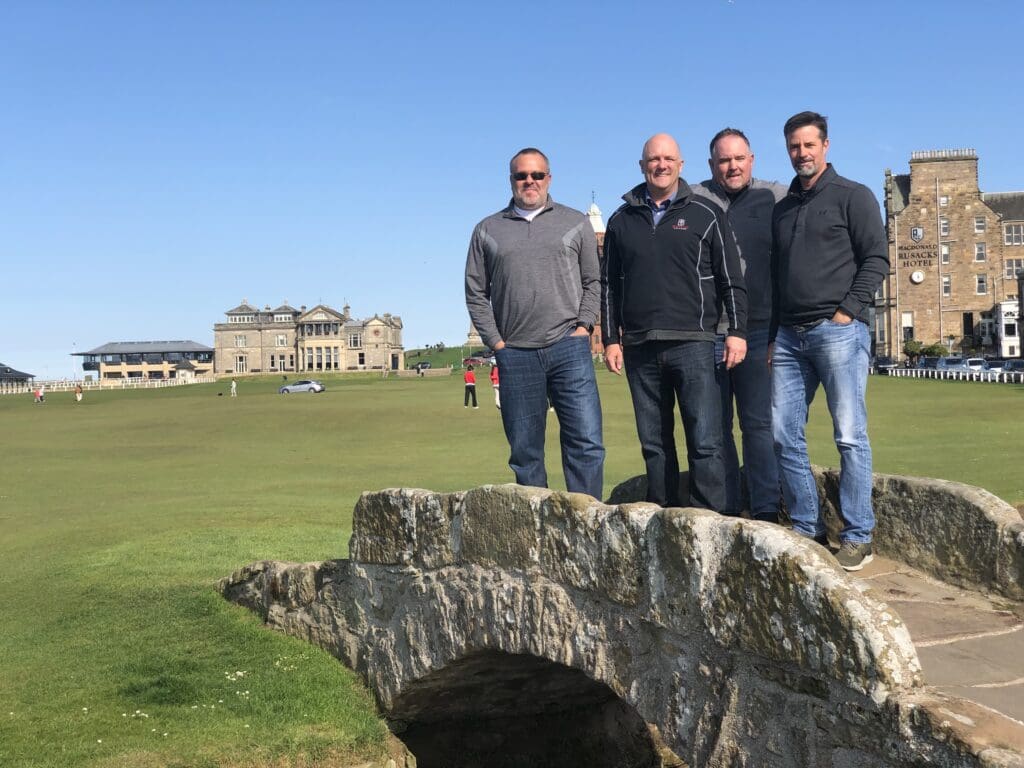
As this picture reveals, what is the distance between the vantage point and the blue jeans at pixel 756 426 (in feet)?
22.1

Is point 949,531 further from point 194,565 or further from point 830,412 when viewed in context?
point 194,565

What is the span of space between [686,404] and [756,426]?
1.97 ft

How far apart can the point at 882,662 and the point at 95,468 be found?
74.8 ft

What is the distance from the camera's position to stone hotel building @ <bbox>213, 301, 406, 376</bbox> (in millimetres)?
156125

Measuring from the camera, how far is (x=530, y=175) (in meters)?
6.92

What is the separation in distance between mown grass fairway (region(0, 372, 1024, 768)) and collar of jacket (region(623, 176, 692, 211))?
403 centimetres

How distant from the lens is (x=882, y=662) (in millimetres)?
3705

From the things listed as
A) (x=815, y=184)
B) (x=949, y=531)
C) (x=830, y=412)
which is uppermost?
(x=815, y=184)

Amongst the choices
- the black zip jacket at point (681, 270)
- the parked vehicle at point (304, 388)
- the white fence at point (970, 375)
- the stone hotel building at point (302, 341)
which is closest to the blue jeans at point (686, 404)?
the black zip jacket at point (681, 270)

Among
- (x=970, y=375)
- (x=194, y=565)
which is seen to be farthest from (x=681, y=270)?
(x=970, y=375)

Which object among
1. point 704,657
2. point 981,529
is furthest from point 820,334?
point 704,657

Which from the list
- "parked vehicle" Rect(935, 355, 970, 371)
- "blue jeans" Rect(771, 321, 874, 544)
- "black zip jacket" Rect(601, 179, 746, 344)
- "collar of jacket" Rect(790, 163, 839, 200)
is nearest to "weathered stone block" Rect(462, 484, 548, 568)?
"black zip jacket" Rect(601, 179, 746, 344)

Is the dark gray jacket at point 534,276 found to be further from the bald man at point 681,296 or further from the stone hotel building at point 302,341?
the stone hotel building at point 302,341

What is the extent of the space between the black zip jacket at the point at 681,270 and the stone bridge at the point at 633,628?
1413mm
